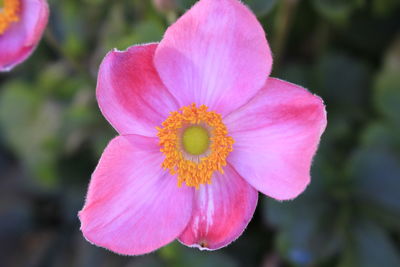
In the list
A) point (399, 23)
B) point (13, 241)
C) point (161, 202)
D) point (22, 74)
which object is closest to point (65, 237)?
point (13, 241)

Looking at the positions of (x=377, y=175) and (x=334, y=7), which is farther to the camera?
(x=377, y=175)

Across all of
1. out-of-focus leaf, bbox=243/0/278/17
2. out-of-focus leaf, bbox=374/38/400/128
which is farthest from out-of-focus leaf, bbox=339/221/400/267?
out-of-focus leaf, bbox=243/0/278/17

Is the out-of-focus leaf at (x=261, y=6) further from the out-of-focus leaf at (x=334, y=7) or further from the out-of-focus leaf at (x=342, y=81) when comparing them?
the out-of-focus leaf at (x=342, y=81)

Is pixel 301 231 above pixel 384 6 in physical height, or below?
below

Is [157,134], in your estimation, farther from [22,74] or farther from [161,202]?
[22,74]

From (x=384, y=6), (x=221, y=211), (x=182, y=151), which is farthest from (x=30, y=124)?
(x=384, y=6)

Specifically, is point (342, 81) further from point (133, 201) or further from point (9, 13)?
point (9, 13)

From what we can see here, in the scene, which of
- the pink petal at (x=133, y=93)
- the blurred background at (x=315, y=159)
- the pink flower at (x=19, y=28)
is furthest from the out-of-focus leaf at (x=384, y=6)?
the pink flower at (x=19, y=28)

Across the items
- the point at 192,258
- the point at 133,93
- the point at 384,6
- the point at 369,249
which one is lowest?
the point at 369,249
